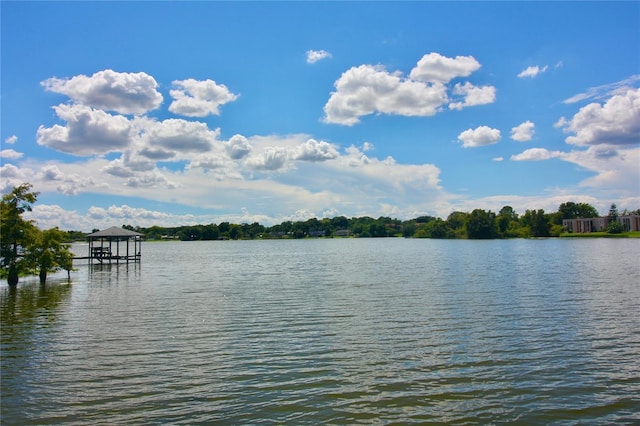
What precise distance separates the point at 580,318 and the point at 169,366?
17034 millimetres

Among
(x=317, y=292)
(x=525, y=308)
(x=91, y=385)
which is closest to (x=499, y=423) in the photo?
(x=91, y=385)

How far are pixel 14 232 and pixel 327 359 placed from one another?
3160 cm

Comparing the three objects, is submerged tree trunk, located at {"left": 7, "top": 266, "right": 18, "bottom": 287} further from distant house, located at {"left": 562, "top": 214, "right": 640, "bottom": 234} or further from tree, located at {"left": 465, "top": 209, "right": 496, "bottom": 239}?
distant house, located at {"left": 562, "top": 214, "right": 640, "bottom": 234}

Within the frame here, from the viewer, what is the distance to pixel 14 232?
3475cm

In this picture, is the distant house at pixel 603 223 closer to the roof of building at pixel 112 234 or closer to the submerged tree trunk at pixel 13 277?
the roof of building at pixel 112 234

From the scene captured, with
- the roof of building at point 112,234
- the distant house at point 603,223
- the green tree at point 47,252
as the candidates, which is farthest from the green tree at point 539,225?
the green tree at point 47,252

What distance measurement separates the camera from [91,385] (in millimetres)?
12039

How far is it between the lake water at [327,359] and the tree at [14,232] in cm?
985

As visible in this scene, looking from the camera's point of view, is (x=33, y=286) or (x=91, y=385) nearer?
(x=91, y=385)

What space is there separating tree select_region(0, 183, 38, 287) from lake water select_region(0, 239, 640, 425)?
9.85 meters

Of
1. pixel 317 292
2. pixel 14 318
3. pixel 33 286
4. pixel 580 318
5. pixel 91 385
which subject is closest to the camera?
pixel 91 385

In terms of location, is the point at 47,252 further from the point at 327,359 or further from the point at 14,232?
the point at 327,359

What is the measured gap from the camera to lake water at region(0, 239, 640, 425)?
1022 centimetres

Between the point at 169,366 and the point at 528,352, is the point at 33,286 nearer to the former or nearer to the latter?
the point at 169,366
